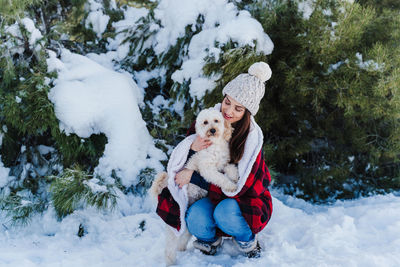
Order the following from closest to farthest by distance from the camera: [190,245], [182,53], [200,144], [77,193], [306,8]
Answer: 1. [200,144]
2. [190,245]
3. [77,193]
4. [306,8]
5. [182,53]

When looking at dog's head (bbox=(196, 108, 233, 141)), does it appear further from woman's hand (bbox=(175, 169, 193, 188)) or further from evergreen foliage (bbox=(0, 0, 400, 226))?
evergreen foliage (bbox=(0, 0, 400, 226))

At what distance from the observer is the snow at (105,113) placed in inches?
120

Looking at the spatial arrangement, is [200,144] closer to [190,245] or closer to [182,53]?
[190,245]

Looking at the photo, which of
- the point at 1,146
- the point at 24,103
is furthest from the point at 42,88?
the point at 1,146

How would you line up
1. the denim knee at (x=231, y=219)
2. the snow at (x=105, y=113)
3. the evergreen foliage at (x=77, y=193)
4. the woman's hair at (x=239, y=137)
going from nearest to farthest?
the denim knee at (x=231, y=219) → the woman's hair at (x=239, y=137) → the evergreen foliage at (x=77, y=193) → the snow at (x=105, y=113)

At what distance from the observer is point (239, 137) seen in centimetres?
236

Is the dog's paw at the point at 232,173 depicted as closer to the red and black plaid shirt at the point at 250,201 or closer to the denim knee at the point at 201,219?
the red and black plaid shirt at the point at 250,201

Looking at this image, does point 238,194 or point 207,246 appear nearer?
point 238,194

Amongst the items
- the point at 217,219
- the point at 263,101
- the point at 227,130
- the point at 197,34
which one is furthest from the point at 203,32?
the point at 217,219

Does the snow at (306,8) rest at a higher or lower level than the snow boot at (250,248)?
higher

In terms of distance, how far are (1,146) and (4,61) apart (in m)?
0.97

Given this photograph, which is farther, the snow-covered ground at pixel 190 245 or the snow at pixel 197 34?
the snow at pixel 197 34

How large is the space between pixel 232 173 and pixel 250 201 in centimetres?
24

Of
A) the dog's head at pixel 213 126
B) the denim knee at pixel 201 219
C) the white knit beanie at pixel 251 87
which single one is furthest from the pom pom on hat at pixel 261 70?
the denim knee at pixel 201 219
